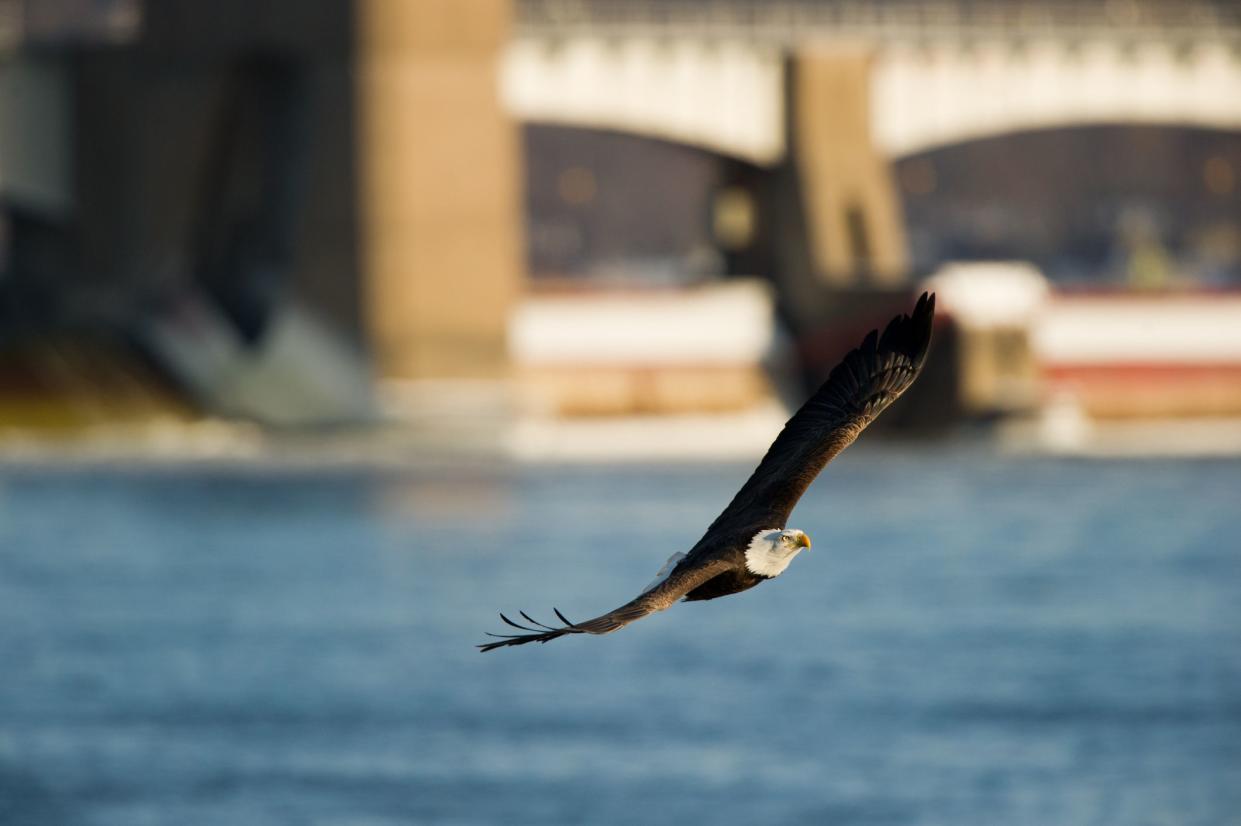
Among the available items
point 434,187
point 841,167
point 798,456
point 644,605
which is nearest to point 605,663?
point 798,456

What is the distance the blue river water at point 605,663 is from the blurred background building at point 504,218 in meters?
Result: 5.30

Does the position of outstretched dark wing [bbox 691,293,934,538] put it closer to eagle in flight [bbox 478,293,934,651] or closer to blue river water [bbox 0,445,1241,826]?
eagle in flight [bbox 478,293,934,651]

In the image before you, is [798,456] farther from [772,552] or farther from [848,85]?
[848,85]

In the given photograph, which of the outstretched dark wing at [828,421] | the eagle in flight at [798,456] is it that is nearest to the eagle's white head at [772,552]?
the eagle in flight at [798,456]

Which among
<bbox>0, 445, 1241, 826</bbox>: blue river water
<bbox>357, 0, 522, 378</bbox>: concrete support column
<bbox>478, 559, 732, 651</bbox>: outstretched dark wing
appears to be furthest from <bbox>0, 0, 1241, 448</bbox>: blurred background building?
<bbox>478, 559, 732, 651</bbox>: outstretched dark wing

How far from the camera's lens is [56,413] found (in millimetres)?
69750

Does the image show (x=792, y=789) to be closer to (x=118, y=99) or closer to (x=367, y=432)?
(x=367, y=432)

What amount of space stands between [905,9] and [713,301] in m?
20.8

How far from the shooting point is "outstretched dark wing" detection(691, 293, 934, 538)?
61.3 ft

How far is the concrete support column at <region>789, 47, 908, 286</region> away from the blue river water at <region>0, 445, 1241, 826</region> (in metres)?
12.9

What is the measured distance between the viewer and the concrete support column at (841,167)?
74.6 m

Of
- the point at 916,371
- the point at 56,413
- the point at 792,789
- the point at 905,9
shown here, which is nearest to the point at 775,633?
the point at 792,789

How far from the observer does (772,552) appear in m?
18.2

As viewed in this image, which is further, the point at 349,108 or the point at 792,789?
the point at 349,108
